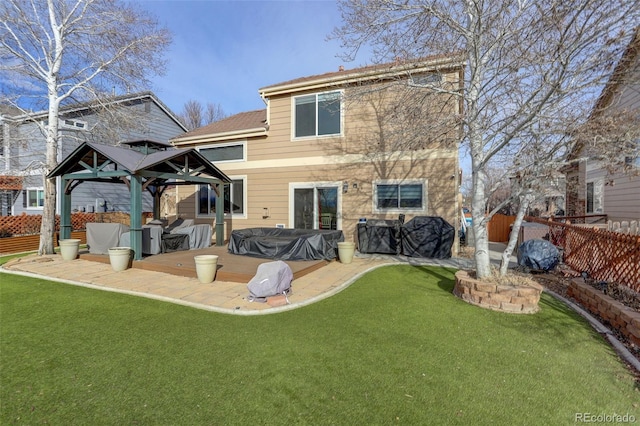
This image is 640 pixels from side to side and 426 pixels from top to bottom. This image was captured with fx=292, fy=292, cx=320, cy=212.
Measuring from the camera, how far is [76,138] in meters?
9.91

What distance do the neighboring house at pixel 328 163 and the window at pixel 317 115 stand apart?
0.04 m

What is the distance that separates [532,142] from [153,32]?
12.0 m

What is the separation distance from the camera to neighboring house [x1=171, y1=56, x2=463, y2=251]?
9.49m

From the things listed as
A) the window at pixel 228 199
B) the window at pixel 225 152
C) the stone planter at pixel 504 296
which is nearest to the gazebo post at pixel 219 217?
the window at pixel 228 199

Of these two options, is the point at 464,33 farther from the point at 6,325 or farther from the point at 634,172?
the point at 6,325

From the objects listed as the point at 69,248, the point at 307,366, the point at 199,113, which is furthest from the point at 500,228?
the point at 199,113

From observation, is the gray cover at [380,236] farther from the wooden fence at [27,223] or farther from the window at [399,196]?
the wooden fence at [27,223]

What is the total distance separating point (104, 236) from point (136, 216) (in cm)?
212

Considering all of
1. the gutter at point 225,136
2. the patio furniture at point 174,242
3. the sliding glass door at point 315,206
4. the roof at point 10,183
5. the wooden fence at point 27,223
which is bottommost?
the patio furniture at point 174,242

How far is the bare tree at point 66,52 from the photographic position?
9094mm

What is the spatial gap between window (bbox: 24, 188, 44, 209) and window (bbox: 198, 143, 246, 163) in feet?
33.7

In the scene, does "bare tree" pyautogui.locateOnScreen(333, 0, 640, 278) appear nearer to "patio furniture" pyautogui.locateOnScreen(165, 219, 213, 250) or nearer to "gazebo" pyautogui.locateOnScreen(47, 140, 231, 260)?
"gazebo" pyautogui.locateOnScreen(47, 140, 231, 260)

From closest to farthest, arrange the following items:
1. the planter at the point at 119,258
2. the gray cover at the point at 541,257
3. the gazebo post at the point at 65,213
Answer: the planter at the point at 119,258, the gray cover at the point at 541,257, the gazebo post at the point at 65,213

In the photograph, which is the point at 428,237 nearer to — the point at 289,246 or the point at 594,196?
the point at 289,246
